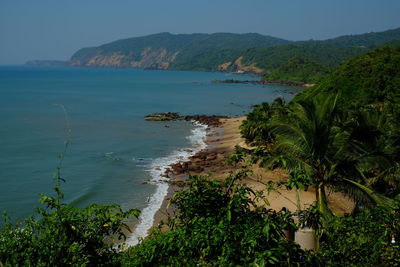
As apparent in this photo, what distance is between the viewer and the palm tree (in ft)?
31.3

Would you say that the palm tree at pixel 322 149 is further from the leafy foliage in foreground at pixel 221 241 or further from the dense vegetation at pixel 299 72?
the dense vegetation at pixel 299 72

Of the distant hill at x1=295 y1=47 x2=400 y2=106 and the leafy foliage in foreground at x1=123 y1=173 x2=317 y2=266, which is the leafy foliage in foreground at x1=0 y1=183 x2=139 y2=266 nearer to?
the leafy foliage in foreground at x1=123 y1=173 x2=317 y2=266

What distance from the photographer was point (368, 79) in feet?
165

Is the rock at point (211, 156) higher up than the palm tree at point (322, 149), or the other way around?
the palm tree at point (322, 149)

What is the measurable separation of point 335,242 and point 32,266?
4.92m

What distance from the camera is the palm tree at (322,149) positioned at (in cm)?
953

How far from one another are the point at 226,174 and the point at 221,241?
21568 mm

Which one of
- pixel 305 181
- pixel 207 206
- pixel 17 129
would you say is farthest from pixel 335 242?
pixel 17 129

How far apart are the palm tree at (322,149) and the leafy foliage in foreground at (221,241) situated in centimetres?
352

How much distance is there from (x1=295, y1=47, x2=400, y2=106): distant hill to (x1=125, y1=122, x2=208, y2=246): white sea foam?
15.8m

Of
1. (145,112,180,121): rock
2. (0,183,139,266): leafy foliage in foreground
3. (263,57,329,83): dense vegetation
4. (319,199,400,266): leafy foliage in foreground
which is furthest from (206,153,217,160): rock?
(263,57,329,83): dense vegetation

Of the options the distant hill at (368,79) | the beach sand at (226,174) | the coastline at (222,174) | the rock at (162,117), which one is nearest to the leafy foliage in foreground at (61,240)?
the beach sand at (226,174)

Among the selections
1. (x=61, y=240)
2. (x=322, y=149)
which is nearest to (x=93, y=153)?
(x=322, y=149)

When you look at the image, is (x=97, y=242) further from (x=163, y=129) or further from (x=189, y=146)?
(x=163, y=129)
